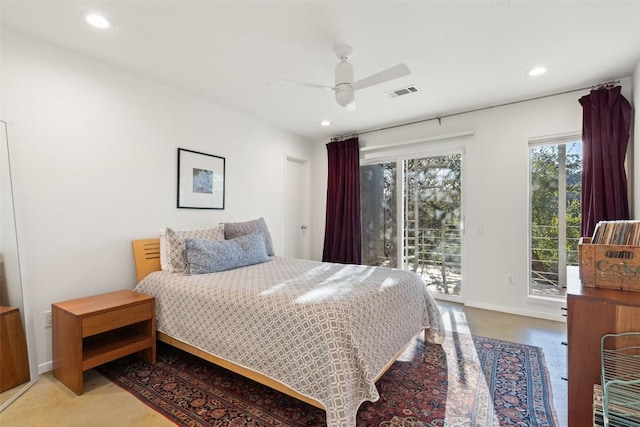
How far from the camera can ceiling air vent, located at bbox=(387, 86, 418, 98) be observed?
3.08 metres

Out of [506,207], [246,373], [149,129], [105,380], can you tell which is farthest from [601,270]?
[149,129]

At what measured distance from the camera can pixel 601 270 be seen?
138cm

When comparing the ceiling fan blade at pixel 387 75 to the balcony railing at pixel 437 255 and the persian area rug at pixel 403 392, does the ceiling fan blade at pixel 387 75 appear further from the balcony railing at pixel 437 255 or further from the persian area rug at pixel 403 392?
the balcony railing at pixel 437 255

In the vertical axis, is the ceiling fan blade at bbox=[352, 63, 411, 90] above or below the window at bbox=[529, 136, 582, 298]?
above

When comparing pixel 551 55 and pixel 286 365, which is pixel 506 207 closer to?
pixel 551 55

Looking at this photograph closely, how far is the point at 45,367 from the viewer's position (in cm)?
222

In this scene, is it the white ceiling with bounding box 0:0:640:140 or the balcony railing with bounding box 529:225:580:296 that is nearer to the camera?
the white ceiling with bounding box 0:0:640:140

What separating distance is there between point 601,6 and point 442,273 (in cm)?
308

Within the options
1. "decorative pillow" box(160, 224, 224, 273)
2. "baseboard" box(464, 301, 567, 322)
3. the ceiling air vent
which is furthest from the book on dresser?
"decorative pillow" box(160, 224, 224, 273)

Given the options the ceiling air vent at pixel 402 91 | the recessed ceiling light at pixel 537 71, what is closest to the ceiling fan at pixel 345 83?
the ceiling air vent at pixel 402 91

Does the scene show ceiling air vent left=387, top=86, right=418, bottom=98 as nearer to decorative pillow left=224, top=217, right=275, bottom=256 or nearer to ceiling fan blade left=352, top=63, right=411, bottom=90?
ceiling fan blade left=352, top=63, right=411, bottom=90

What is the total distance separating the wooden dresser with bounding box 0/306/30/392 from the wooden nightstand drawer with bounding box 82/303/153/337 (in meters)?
0.52

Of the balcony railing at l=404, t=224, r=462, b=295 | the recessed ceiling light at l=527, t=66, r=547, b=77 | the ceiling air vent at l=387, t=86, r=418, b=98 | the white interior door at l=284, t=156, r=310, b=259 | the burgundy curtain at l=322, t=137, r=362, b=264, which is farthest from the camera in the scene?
the white interior door at l=284, t=156, r=310, b=259

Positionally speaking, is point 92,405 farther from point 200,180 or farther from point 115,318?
point 200,180
